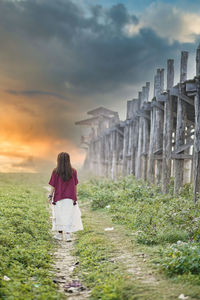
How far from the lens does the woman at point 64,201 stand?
8.62 m

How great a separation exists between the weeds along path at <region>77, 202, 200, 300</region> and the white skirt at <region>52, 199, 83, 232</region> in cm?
45

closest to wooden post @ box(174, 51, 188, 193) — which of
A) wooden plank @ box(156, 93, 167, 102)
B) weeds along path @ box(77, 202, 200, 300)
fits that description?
wooden plank @ box(156, 93, 167, 102)

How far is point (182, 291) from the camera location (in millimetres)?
4750

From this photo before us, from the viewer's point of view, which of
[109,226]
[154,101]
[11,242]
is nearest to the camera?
[11,242]

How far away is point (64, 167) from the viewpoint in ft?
28.2

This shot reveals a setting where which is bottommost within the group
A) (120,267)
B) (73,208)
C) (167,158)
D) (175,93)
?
(120,267)

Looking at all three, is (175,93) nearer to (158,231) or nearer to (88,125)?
(158,231)

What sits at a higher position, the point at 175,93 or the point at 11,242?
the point at 175,93

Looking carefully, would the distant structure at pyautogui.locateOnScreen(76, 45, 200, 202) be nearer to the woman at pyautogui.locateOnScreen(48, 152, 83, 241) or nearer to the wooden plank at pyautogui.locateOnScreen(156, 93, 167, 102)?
the wooden plank at pyautogui.locateOnScreen(156, 93, 167, 102)

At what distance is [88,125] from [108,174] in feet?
41.5

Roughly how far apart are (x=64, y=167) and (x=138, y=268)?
3472mm

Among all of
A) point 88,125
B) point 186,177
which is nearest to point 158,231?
point 186,177

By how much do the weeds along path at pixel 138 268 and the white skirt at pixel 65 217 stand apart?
1.48ft

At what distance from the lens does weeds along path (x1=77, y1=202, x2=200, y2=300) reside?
4.73 m
